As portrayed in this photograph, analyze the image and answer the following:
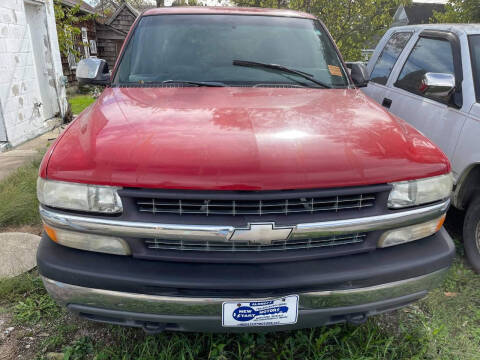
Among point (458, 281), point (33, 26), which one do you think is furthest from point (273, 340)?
point (33, 26)

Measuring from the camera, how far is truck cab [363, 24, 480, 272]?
9.82 feet

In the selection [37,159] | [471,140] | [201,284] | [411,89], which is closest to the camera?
[201,284]

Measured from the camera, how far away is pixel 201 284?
1.63 m

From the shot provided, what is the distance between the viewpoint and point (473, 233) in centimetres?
300

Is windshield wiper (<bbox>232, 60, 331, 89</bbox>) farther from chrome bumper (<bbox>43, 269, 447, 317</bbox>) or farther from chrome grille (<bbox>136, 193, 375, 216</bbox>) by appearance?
chrome bumper (<bbox>43, 269, 447, 317</bbox>)

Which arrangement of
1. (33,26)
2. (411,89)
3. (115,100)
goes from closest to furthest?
(115,100), (411,89), (33,26)

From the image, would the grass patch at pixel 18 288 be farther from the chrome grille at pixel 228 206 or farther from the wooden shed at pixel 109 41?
the wooden shed at pixel 109 41

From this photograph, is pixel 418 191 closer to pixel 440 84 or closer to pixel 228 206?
pixel 228 206

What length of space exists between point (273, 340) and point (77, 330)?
47.7 inches

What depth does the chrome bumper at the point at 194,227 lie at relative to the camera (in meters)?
1.63

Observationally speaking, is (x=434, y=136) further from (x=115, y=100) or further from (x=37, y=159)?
(x=37, y=159)

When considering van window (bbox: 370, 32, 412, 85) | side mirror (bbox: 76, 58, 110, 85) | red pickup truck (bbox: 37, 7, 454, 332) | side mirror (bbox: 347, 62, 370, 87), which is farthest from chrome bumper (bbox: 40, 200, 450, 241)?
van window (bbox: 370, 32, 412, 85)

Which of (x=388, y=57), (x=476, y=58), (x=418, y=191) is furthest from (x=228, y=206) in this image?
(x=388, y=57)

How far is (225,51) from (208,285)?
1967mm
